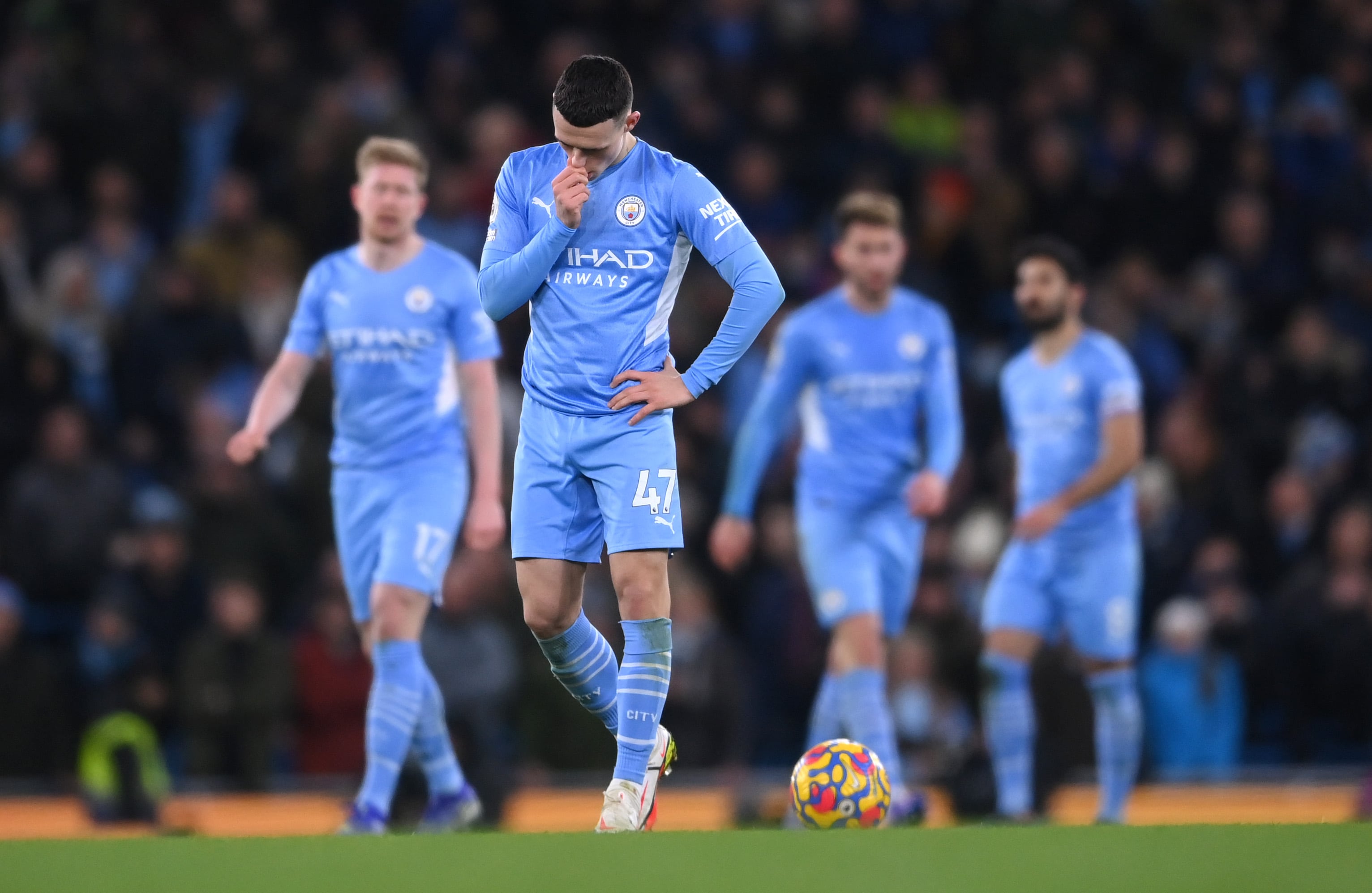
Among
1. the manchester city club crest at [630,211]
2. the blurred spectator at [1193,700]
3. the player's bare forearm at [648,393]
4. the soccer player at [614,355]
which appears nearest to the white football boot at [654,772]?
the soccer player at [614,355]

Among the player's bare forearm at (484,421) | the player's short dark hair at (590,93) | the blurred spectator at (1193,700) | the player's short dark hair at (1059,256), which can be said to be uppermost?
the player's short dark hair at (590,93)

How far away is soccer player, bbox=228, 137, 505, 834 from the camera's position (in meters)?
8.20

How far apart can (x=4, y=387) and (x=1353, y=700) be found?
966cm

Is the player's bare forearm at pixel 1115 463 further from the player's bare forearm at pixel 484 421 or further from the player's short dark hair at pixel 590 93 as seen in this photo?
the player's short dark hair at pixel 590 93

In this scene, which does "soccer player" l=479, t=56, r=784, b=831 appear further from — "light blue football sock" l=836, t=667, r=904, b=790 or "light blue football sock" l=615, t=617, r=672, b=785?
"light blue football sock" l=836, t=667, r=904, b=790

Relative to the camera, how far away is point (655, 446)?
6594mm

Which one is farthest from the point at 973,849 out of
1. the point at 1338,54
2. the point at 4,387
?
the point at 1338,54

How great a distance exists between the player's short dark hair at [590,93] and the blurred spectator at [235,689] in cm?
665

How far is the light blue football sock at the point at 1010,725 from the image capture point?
962 centimetres

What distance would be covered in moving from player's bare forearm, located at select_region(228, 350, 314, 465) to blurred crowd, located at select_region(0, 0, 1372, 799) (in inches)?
125

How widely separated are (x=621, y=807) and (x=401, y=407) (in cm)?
261

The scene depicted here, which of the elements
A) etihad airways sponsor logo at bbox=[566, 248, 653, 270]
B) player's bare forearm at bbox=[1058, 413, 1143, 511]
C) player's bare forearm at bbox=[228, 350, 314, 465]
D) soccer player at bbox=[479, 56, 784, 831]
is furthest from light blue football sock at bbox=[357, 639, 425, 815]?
player's bare forearm at bbox=[1058, 413, 1143, 511]

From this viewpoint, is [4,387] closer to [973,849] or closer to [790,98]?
[790,98]

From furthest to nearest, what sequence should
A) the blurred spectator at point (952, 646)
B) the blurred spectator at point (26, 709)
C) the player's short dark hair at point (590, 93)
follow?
the blurred spectator at point (952, 646) → the blurred spectator at point (26, 709) → the player's short dark hair at point (590, 93)
